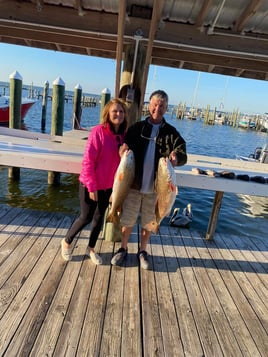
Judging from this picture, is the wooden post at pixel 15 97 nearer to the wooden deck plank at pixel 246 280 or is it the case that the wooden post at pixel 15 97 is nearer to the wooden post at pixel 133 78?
the wooden post at pixel 133 78

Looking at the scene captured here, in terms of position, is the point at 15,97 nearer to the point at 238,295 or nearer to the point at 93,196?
the point at 93,196

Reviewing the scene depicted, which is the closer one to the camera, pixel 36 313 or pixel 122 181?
pixel 36 313

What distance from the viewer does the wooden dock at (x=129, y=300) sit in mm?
2279

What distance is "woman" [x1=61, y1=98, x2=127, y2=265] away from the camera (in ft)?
9.37

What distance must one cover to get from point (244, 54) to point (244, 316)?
2898mm

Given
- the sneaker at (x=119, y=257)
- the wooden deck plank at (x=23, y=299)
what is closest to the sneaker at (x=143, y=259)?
the sneaker at (x=119, y=257)

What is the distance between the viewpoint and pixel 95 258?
3.33 meters

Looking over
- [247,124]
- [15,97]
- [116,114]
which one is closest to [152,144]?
[116,114]

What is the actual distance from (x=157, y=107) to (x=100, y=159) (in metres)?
0.77

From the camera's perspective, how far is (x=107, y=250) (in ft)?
12.1

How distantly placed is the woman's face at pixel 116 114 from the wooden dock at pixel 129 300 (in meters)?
1.64

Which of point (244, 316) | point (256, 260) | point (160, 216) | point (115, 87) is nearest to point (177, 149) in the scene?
point (160, 216)

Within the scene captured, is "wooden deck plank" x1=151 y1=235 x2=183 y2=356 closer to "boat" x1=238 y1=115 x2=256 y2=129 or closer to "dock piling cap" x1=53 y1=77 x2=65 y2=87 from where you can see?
"dock piling cap" x1=53 y1=77 x2=65 y2=87

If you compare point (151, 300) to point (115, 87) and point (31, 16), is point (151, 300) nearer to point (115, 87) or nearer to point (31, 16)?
point (115, 87)
